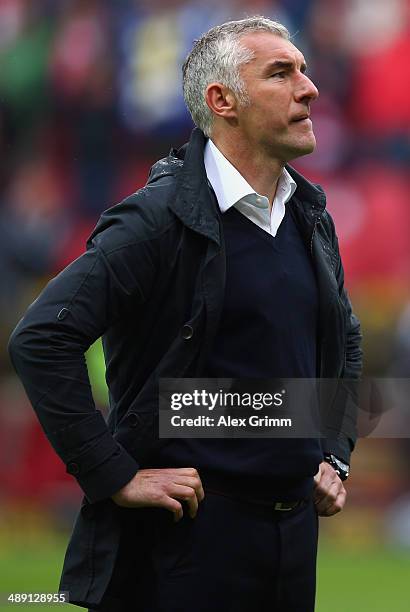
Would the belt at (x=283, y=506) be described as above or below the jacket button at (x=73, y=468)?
below

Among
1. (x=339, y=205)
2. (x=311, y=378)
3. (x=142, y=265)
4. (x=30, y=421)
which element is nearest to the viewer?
(x=142, y=265)

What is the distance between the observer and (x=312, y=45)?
348 inches

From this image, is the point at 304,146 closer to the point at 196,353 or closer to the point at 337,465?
the point at 196,353

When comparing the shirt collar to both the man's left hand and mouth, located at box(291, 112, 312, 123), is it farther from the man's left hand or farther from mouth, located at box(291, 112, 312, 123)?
the man's left hand

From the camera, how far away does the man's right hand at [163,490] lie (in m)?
2.59

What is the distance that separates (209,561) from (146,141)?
6474 mm

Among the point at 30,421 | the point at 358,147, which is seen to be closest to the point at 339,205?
the point at 358,147

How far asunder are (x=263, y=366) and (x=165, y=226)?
0.35 meters

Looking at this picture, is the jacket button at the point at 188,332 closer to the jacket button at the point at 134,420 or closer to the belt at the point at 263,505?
the jacket button at the point at 134,420

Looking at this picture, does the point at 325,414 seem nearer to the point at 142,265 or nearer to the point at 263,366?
the point at 263,366

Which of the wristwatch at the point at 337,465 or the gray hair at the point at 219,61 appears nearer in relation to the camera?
the gray hair at the point at 219,61

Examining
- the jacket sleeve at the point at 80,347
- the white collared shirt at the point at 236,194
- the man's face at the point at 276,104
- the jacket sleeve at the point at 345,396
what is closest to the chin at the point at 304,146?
the man's face at the point at 276,104

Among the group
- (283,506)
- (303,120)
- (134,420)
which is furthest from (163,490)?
(303,120)

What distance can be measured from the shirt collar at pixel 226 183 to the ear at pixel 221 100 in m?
0.08
